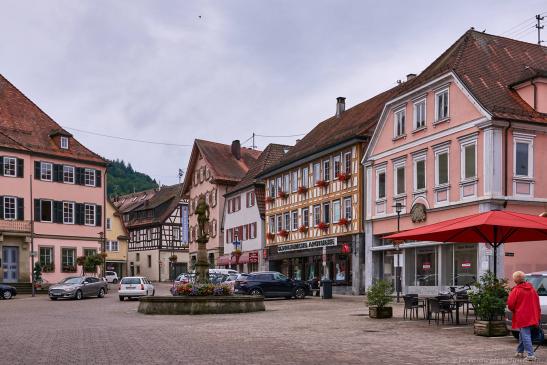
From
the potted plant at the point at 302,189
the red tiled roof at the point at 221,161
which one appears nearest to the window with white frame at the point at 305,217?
the potted plant at the point at 302,189

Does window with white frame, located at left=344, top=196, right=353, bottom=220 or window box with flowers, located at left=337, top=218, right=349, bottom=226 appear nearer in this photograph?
window box with flowers, located at left=337, top=218, right=349, bottom=226

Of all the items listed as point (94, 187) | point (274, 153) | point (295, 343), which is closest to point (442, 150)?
point (295, 343)

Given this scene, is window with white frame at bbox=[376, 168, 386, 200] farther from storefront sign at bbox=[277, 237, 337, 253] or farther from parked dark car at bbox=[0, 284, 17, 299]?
parked dark car at bbox=[0, 284, 17, 299]

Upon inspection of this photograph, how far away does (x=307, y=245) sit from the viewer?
48.4 metres

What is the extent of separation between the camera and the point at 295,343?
15.5 meters

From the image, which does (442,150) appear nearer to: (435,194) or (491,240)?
(435,194)

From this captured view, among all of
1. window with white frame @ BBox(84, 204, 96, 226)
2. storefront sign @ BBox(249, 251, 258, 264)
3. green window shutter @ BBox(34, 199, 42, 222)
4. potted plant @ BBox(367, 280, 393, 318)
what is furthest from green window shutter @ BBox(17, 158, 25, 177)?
potted plant @ BBox(367, 280, 393, 318)

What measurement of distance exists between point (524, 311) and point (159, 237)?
245 feet

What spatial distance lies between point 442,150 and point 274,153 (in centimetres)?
2880

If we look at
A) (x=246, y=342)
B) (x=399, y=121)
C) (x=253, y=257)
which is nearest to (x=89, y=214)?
(x=253, y=257)

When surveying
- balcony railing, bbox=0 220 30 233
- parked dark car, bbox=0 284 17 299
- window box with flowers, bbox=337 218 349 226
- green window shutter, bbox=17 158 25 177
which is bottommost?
parked dark car, bbox=0 284 17 299

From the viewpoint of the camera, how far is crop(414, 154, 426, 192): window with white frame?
35094 mm

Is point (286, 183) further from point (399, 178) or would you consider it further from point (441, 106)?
point (441, 106)

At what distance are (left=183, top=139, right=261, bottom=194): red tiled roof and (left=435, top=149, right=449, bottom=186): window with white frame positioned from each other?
3504 cm
